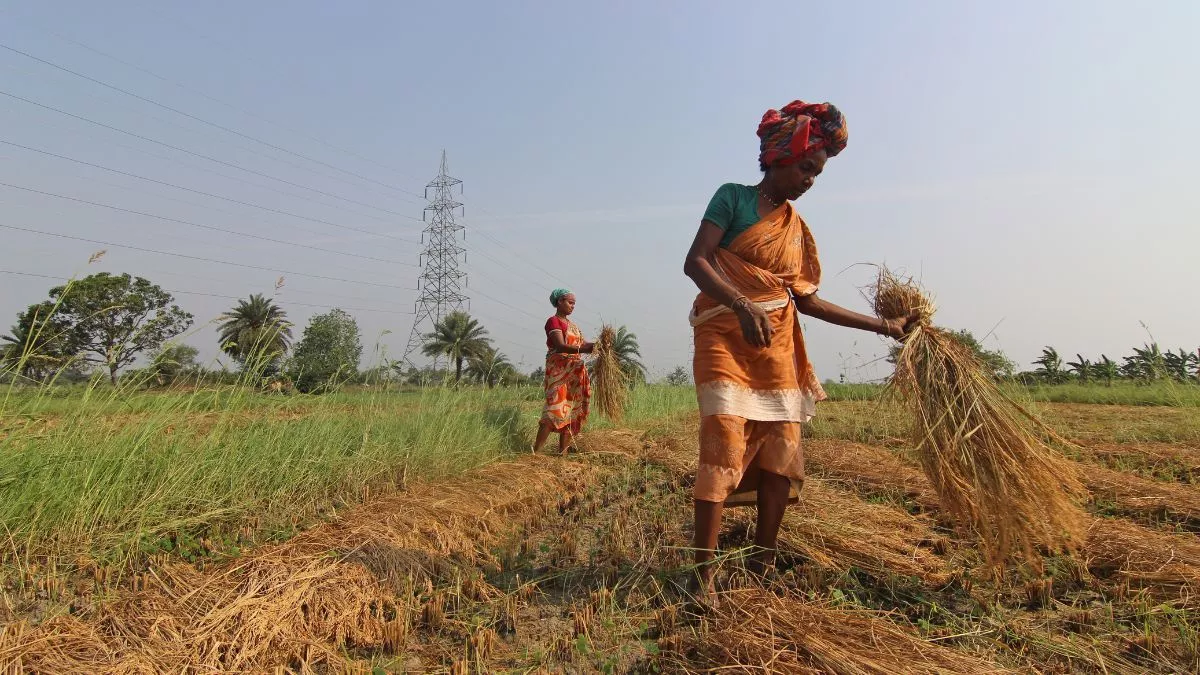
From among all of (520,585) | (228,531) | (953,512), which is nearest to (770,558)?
(953,512)

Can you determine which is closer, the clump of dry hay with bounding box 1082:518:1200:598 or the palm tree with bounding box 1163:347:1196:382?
the clump of dry hay with bounding box 1082:518:1200:598

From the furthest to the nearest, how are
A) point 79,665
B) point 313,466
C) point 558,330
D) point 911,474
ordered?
point 558,330, point 911,474, point 313,466, point 79,665

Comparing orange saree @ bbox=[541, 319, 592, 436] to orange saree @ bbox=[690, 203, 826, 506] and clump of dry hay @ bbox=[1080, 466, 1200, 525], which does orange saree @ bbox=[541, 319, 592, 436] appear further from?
clump of dry hay @ bbox=[1080, 466, 1200, 525]

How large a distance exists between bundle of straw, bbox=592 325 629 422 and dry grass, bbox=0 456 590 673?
147 inches

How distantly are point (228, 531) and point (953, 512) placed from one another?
10.1 ft

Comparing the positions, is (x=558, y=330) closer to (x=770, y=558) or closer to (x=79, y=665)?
(x=770, y=558)

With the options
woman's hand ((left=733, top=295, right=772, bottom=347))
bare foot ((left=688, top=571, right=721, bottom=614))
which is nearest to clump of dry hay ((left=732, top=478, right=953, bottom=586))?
bare foot ((left=688, top=571, right=721, bottom=614))

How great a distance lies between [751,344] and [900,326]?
2.53ft

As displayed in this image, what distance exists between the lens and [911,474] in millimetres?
4418

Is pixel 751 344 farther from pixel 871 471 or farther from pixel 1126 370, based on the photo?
pixel 1126 370

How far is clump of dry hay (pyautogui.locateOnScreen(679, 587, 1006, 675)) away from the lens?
1603mm

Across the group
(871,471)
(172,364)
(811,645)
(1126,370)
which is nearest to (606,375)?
(871,471)

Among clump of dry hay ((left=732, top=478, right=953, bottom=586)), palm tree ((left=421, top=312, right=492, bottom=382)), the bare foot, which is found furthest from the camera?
palm tree ((left=421, top=312, right=492, bottom=382))

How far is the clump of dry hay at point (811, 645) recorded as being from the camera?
63.1 inches
